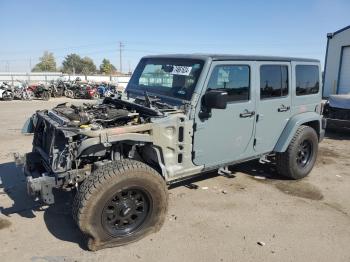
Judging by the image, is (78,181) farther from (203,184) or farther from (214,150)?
(203,184)

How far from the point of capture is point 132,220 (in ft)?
12.9

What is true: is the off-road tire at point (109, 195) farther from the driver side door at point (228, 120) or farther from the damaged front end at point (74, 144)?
the driver side door at point (228, 120)

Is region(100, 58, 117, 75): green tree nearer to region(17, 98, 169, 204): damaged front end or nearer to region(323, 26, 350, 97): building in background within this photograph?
region(323, 26, 350, 97): building in background

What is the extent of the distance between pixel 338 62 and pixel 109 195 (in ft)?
60.1

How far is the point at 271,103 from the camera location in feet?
17.1

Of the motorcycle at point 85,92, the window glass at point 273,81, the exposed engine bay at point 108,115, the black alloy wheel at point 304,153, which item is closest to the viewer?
the exposed engine bay at point 108,115

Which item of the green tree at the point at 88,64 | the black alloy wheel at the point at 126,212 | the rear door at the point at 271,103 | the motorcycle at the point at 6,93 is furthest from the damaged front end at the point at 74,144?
the green tree at the point at 88,64

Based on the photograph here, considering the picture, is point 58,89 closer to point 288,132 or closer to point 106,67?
point 288,132

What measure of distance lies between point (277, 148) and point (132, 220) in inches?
107

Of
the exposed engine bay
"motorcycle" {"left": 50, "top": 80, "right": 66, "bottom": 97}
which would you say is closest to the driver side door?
the exposed engine bay

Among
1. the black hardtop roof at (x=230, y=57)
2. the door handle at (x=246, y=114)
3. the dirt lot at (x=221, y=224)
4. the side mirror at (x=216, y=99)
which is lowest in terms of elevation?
the dirt lot at (x=221, y=224)

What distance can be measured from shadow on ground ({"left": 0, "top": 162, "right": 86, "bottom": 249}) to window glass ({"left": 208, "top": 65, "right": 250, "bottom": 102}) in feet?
7.81

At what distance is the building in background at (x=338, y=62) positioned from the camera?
18.4 m

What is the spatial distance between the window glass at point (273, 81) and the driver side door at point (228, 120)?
0.78 ft
